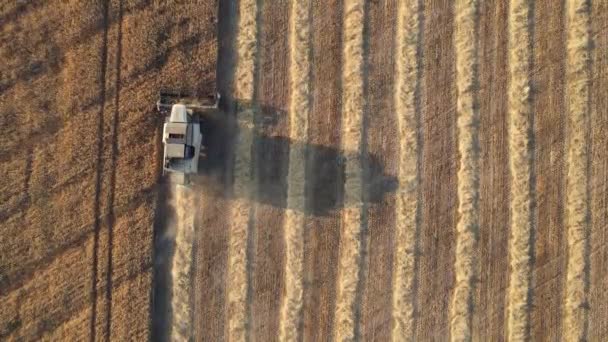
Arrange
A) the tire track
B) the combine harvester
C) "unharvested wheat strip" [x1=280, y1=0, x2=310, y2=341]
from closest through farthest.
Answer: the combine harvester
the tire track
"unharvested wheat strip" [x1=280, y1=0, x2=310, y2=341]

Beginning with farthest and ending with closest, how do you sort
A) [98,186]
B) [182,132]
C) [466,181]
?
[466,181] < [98,186] < [182,132]

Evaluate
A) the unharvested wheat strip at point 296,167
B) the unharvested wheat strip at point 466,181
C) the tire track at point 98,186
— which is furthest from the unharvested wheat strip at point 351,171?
the tire track at point 98,186

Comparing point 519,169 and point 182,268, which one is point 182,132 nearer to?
point 182,268

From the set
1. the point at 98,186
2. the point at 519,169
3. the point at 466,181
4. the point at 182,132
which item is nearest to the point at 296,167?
the point at 182,132

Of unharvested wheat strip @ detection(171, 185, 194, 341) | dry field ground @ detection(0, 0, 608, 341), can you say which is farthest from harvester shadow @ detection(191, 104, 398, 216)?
unharvested wheat strip @ detection(171, 185, 194, 341)

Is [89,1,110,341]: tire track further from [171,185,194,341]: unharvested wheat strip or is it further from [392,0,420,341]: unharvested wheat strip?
[392,0,420,341]: unharvested wheat strip

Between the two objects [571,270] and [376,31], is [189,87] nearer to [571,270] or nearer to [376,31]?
[376,31]
